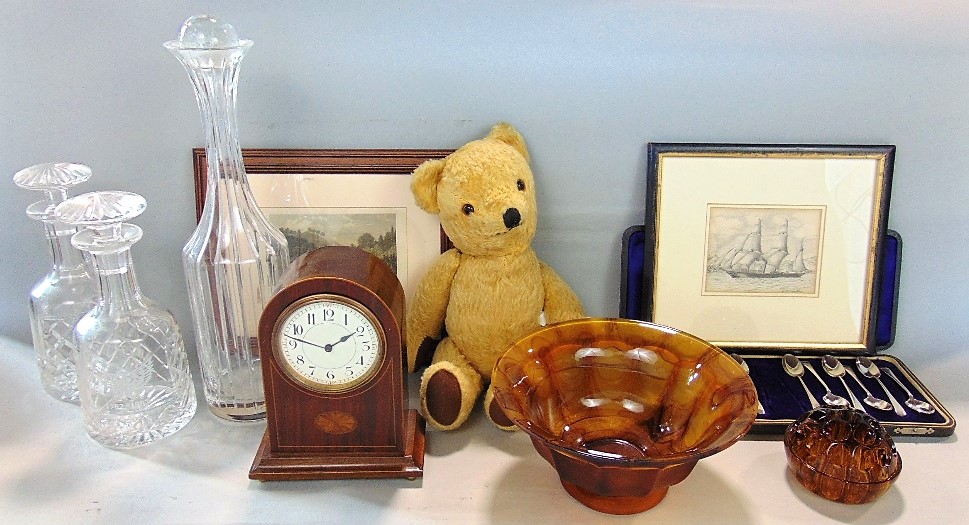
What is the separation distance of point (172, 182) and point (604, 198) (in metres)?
0.60

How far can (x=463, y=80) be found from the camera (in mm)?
1025

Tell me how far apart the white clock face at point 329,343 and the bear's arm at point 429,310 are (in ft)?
0.63

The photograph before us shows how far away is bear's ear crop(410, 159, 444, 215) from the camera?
0.97m

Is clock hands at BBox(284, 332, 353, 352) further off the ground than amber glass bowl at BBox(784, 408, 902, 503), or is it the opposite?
clock hands at BBox(284, 332, 353, 352)

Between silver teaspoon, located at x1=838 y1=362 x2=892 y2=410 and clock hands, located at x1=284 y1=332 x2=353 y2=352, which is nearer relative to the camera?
clock hands, located at x1=284 y1=332 x2=353 y2=352

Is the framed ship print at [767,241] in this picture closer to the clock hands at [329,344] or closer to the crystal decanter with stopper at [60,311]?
the clock hands at [329,344]

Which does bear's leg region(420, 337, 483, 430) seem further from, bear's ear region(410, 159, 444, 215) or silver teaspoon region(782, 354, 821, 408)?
silver teaspoon region(782, 354, 821, 408)

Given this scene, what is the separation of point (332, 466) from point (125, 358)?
302 millimetres

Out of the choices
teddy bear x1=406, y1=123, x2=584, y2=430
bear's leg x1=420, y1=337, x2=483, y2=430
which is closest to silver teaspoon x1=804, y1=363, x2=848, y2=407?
teddy bear x1=406, y1=123, x2=584, y2=430

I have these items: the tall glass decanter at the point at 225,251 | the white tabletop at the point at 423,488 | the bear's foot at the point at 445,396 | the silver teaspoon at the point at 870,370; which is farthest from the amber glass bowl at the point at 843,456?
the tall glass decanter at the point at 225,251

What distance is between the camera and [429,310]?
1.05 meters

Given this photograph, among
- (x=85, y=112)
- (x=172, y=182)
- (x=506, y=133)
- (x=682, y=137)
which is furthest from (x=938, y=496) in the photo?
(x=85, y=112)

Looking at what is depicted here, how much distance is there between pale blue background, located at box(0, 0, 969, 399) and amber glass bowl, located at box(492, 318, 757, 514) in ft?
0.68

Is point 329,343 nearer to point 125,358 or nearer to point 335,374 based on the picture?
point 335,374
